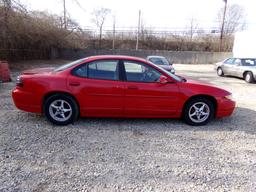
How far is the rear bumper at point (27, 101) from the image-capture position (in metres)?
5.00

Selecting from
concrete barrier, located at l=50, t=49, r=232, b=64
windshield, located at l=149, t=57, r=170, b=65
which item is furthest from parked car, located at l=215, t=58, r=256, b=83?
concrete barrier, located at l=50, t=49, r=232, b=64

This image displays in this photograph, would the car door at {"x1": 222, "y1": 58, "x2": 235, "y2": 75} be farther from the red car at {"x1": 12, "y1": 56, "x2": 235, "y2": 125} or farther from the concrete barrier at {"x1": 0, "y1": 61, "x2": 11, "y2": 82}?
the concrete barrier at {"x1": 0, "y1": 61, "x2": 11, "y2": 82}

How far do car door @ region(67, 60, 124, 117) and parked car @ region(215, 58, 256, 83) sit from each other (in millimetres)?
10951

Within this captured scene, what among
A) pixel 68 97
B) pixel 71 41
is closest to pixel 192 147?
pixel 68 97

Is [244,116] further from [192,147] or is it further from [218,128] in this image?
[192,147]

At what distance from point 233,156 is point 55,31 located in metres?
25.3

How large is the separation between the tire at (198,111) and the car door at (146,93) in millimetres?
315

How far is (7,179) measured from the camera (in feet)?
10.2

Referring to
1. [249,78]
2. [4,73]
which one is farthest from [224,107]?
[249,78]

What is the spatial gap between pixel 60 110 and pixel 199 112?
117 inches

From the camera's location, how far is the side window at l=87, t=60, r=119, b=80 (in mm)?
→ 5113

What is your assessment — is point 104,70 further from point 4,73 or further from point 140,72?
point 4,73

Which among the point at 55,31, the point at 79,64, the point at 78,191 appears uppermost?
the point at 55,31

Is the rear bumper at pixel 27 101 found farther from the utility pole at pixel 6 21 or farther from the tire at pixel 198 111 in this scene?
the utility pole at pixel 6 21
